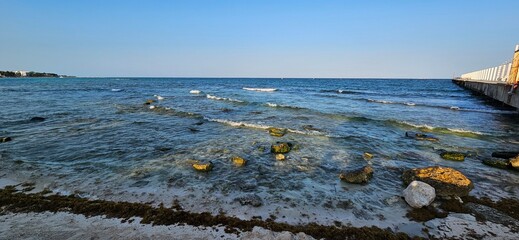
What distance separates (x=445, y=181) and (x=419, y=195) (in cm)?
131

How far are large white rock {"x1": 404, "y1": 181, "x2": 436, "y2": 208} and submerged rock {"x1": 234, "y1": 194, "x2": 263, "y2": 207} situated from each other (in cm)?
343

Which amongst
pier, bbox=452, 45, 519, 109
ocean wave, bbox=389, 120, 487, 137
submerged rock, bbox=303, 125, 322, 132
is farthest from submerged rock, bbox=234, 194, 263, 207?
pier, bbox=452, 45, 519, 109

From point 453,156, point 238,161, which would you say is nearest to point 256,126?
point 238,161

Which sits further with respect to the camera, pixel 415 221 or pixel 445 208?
pixel 445 208

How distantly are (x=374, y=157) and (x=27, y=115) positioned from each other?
858 inches

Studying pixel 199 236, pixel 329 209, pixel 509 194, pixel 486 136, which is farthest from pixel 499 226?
pixel 486 136

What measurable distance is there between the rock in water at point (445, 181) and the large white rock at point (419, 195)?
0.65 m

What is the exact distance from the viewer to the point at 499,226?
520 cm

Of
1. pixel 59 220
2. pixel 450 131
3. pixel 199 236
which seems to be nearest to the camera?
pixel 199 236

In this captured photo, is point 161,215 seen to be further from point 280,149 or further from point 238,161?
point 280,149

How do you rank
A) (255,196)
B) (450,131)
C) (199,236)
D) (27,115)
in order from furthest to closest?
1. (27,115)
2. (450,131)
3. (255,196)
4. (199,236)

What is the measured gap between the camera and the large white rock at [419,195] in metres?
5.88

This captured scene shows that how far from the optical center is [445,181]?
6684 millimetres

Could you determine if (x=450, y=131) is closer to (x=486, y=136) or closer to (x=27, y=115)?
(x=486, y=136)
